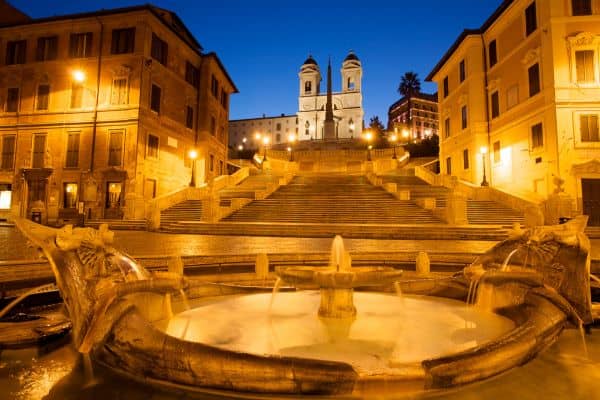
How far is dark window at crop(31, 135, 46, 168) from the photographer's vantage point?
27.1 m

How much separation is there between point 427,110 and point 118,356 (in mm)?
106483

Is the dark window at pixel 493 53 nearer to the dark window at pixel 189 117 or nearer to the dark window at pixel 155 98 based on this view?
the dark window at pixel 189 117

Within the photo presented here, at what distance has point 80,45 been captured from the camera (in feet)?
91.5

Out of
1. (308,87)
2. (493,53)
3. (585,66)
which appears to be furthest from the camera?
(308,87)

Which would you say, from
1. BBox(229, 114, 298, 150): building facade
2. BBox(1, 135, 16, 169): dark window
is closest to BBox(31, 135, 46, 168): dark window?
BBox(1, 135, 16, 169): dark window

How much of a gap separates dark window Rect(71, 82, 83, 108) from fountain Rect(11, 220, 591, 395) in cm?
2789

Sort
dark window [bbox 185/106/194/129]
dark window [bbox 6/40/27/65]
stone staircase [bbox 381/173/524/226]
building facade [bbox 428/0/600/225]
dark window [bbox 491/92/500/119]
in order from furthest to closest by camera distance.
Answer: dark window [bbox 185/106/194/129] < dark window [bbox 6/40/27/65] < dark window [bbox 491/92/500/119] < building facade [bbox 428/0/600/225] < stone staircase [bbox 381/173/524/226]

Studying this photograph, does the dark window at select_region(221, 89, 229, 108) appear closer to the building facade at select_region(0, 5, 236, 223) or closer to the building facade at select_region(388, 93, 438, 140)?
the building facade at select_region(0, 5, 236, 223)

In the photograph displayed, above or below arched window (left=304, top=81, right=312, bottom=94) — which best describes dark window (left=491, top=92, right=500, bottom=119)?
below

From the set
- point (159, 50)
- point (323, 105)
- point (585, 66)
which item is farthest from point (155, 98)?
point (323, 105)

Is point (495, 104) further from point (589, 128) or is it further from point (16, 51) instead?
point (16, 51)

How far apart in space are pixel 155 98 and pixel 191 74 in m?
6.30

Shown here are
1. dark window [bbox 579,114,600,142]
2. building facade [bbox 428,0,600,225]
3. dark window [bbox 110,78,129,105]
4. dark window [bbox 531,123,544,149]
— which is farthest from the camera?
dark window [bbox 110,78,129,105]

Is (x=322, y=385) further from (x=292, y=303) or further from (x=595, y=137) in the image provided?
(x=595, y=137)
